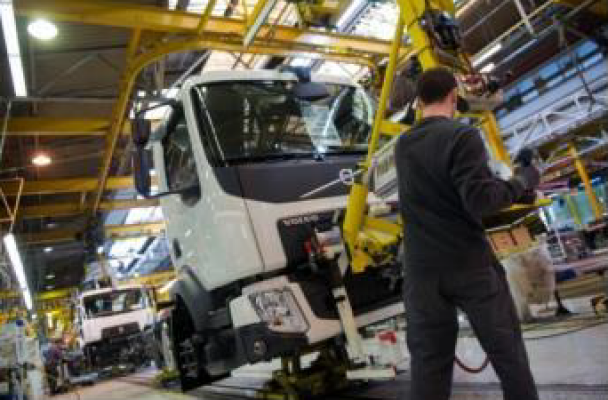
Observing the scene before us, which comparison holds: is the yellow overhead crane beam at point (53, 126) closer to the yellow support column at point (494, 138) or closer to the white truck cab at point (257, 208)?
the white truck cab at point (257, 208)

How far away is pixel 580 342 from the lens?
3.57 metres

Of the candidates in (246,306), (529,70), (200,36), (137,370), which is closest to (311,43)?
(200,36)

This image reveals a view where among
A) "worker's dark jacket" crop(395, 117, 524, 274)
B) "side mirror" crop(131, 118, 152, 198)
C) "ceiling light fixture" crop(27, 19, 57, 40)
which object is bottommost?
"worker's dark jacket" crop(395, 117, 524, 274)

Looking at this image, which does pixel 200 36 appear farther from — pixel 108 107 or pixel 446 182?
pixel 446 182

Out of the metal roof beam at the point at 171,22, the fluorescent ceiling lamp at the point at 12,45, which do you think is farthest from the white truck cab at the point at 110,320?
the metal roof beam at the point at 171,22

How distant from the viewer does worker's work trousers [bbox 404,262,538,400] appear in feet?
5.81

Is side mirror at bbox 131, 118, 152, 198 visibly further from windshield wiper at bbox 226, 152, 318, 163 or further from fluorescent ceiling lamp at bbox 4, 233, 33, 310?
fluorescent ceiling lamp at bbox 4, 233, 33, 310

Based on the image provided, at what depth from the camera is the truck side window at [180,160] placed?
401cm

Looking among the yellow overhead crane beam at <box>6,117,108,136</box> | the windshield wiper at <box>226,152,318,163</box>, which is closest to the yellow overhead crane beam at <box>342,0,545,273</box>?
the windshield wiper at <box>226,152,318,163</box>

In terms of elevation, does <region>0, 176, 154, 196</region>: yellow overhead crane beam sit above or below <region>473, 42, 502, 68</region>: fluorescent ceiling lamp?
above

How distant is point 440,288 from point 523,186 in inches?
18.4

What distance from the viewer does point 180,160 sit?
433cm

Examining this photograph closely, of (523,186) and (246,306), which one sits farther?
(246,306)

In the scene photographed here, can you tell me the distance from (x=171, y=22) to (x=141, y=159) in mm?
4190
